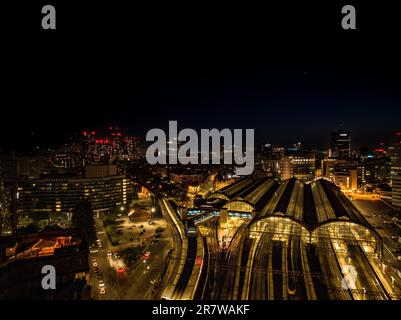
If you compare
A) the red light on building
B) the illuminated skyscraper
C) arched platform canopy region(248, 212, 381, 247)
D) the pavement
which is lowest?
the pavement

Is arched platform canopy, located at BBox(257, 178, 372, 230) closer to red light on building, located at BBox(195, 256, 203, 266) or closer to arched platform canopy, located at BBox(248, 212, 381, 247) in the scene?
arched platform canopy, located at BBox(248, 212, 381, 247)

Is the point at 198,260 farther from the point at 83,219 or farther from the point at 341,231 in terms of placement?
the point at 83,219

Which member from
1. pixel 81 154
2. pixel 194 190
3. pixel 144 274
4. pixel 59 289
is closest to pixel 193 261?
pixel 144 274

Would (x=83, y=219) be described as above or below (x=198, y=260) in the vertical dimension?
above

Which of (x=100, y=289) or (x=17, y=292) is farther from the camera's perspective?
(x=100, y=289)

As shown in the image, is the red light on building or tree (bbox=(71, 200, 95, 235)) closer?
the red light on building

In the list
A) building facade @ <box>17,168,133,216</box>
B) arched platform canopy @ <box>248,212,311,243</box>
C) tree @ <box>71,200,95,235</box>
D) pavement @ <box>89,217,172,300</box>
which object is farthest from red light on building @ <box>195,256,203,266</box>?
building facade @ <box>17,168,133,216</box>

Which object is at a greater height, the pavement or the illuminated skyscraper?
the illuminated skyscraper

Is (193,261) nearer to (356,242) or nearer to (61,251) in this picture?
(61,251)

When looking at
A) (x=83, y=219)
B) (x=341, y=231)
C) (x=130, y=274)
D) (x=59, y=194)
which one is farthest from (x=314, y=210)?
(x=59, y=194)
